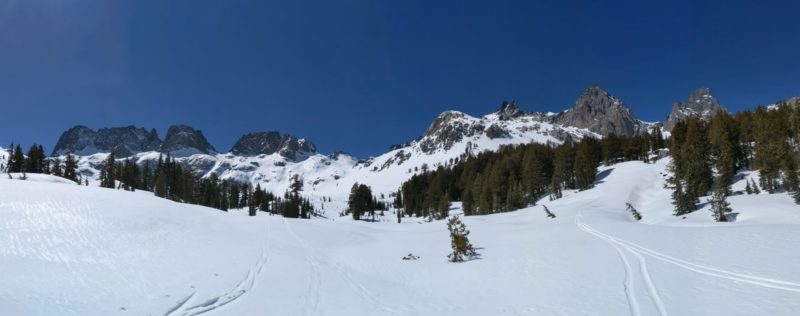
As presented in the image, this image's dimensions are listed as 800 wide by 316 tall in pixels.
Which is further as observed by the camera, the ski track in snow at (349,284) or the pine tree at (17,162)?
the pine tree at (17,162)

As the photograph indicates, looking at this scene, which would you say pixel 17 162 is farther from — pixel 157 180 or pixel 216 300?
pixel 216 300

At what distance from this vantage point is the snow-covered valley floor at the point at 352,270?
1205cm

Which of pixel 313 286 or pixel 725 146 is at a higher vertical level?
pixel 725 146

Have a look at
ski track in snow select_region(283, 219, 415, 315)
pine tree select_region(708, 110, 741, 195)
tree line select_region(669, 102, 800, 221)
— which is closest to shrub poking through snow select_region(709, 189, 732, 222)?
tree line select_region(669, 102, 800, 221)

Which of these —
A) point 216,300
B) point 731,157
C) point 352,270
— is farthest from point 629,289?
point 731,157

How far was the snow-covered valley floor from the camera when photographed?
1205 centimetres

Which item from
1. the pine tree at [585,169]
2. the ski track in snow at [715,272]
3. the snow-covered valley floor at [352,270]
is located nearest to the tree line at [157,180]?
the snow-covered valley floor at [352,270]

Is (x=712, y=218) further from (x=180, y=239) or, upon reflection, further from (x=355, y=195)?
(x=355, y=195)

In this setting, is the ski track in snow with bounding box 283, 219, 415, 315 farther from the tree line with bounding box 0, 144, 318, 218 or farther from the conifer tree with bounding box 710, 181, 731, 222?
the tree line with bounding box 0, 144, 318, 218

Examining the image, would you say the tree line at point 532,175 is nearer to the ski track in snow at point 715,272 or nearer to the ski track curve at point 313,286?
the ski track in snow at point 715,272

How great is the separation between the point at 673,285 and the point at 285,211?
10101 cm

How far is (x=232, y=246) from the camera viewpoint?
1031 inches

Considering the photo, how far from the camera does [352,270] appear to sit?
2147 cm

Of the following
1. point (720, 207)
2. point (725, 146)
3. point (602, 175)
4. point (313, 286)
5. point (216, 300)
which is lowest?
point (313, 286)
